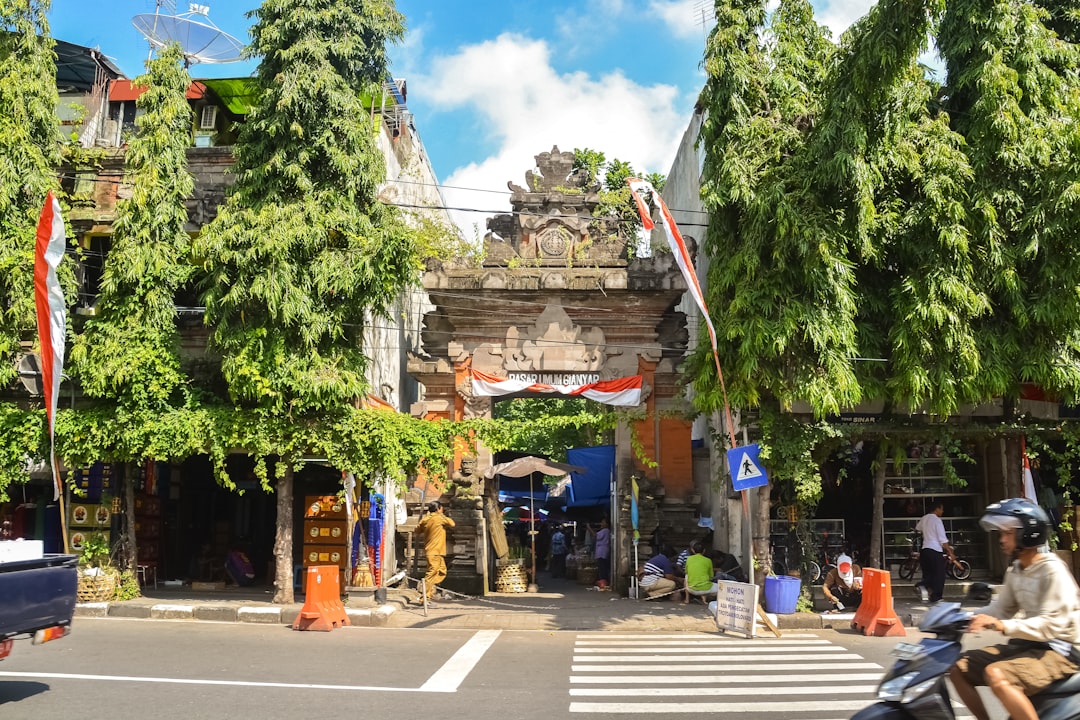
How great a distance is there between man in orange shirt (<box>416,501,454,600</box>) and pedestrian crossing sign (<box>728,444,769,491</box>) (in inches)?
222

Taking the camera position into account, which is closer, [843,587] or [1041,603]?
[1041,603]

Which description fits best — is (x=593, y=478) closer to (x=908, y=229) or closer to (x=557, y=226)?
(x=557, y=226)

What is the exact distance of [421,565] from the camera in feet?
57.2

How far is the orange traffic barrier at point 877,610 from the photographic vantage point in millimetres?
11625

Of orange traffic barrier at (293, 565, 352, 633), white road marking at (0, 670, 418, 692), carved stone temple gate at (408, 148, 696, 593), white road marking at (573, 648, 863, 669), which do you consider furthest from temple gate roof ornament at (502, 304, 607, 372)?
white road marking at (0, 670, 418, 692)

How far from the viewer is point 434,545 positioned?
49.6ft

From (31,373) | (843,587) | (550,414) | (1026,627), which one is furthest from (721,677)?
(550,414)

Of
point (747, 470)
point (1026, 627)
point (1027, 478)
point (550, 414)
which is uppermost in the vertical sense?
point (550, 414)

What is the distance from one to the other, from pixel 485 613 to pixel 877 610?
241 inches

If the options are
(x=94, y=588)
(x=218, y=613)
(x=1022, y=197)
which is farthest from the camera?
(x=94, y=588)

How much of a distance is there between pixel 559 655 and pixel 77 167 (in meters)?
14.2

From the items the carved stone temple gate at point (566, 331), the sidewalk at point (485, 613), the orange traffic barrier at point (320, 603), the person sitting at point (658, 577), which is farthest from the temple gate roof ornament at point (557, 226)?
the orange traffic barrier at point (320, 603)

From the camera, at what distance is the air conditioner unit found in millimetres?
19578

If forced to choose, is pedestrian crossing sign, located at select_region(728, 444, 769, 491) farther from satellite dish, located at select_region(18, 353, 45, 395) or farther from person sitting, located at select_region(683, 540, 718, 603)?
satellite dish, located at select_region(18, 353, 45, 395)
